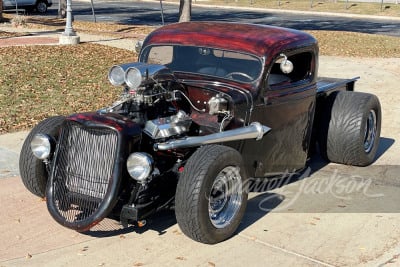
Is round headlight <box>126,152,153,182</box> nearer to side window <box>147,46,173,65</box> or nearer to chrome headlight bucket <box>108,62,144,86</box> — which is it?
chrome headlight bucket <box>108,62,144,86</box>

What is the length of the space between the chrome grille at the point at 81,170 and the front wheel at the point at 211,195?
2.03 ft

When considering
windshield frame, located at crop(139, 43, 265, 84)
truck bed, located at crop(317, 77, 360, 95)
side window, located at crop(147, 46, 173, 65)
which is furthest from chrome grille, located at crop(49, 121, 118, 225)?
truck bed, located at crop(317, 77, 360, 95)

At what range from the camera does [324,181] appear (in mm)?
7082

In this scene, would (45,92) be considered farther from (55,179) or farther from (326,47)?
(326,47)

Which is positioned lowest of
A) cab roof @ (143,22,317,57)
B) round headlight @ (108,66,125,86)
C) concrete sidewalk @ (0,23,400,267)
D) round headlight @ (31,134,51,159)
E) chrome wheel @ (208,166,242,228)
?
concrete sidewalk @ (0,23,400,267)

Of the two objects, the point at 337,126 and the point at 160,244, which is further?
the point at 337,126

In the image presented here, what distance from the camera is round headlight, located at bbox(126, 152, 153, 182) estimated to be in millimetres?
4914

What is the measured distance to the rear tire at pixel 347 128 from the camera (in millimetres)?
7238

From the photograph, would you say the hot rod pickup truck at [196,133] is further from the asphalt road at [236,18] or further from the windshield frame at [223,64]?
the asphalt road at [236,18]

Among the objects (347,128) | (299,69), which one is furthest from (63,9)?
(347,128)

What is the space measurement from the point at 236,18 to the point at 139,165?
88.8ft

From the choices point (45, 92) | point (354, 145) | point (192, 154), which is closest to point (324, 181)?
point (354, 145)

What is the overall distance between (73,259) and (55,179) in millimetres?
713

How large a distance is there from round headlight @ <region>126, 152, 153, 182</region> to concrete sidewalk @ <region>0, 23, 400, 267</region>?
65 centimetres
